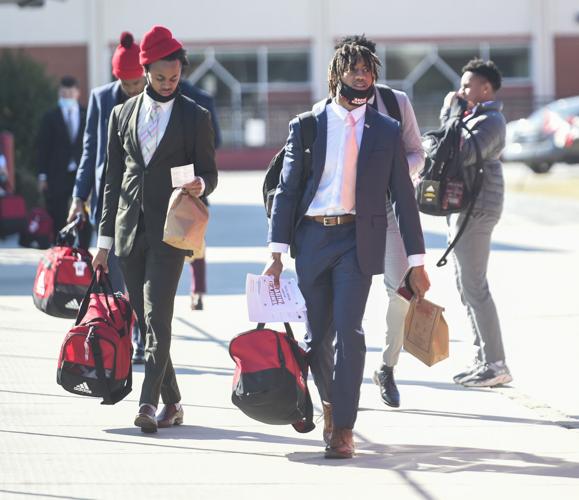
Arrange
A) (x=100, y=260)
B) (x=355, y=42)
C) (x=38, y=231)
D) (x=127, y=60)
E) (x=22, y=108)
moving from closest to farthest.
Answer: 1. (x=355, y=42)
2. (x=100, y=260)
3. (x=127, y=60)
4. (x=38, y=231)
5. (x=22, y=108)

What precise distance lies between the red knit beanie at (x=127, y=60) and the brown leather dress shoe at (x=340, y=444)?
8.69 ft

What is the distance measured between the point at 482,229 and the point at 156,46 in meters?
2.40

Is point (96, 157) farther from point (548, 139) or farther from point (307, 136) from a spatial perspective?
point (548, 139)

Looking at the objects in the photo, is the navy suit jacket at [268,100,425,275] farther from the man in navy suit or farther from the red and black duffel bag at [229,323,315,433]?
the man in navy suit

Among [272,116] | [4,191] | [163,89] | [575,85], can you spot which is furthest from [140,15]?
[163,89]

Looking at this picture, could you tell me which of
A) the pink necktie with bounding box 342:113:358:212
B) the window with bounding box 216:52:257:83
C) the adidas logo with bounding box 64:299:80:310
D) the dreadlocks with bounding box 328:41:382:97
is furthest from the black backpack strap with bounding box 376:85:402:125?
the window with bounding box 216:52:257:83

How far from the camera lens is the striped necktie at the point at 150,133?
22.8 feet

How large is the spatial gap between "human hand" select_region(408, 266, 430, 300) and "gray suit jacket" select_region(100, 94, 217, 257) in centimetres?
112

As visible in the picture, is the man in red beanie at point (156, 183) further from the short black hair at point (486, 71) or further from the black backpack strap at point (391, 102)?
the short black hair at point (486, 71)

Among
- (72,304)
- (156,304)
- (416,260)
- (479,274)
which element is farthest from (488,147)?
(72,304)

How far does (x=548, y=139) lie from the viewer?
3036 cm

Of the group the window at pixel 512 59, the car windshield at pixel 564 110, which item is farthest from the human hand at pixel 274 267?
the window at pixel 512 59

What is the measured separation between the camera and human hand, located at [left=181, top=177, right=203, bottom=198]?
679 cm

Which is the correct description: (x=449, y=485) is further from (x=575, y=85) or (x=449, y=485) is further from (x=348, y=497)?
(x=575, y=85)
